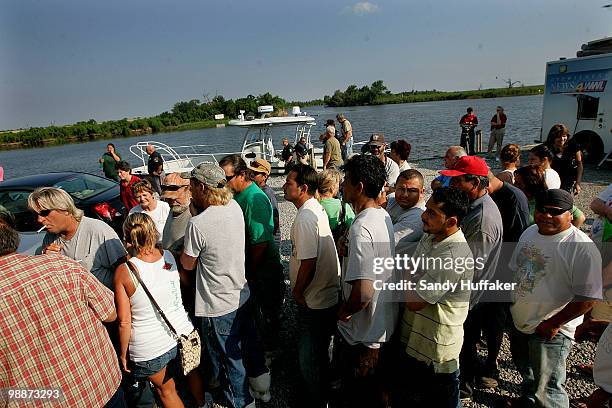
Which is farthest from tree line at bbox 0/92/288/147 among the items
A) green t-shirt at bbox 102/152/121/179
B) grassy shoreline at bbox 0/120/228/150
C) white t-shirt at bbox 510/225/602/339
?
white t-shirt at bbox 510/225/602/339

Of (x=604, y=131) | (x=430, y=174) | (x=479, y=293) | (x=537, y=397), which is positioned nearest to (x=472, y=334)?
(x=479, y=293)

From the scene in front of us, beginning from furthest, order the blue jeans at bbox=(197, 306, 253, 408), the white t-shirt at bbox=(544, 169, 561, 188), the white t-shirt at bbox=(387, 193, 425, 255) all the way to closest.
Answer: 1. the white t-shirt at bbox=(544, 169, 561, 188)
2. the white t-shirt at bbox=(387, 193, 425, 255)
3. the blue jeans at bbox=(197, 306, 253, 408)

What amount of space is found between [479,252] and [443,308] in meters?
0.73

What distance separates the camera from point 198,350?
2520 mm

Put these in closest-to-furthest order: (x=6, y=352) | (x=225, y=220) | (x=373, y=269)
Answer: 1. (x=6, y=352)
2. (x=373, y=269)
3. (x=225, y=220)

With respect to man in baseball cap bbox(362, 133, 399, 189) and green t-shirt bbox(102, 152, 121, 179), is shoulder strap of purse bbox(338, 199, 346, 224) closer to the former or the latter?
man in baseball cap bbox(362, 133, 399, 189)

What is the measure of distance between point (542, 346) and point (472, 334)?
0.60 meters

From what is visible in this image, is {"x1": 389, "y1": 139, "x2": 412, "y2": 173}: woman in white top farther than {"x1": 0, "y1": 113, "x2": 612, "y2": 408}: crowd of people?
Yes

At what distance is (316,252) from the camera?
242 cm

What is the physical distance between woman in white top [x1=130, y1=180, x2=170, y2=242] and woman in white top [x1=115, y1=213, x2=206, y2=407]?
3.53ft

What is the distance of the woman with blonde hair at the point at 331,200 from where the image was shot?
3379mm

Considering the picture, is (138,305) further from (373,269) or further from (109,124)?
(109,124)

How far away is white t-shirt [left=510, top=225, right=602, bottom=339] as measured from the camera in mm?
2076

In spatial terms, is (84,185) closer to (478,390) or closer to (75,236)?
(75,236)
